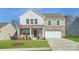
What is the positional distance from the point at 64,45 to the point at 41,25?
2.24ft

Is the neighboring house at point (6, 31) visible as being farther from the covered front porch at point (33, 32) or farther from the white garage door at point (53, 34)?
the white garage door at point (53, 34)

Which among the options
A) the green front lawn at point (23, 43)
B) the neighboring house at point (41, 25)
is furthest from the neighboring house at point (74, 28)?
the green front lawn at point (23, 43)

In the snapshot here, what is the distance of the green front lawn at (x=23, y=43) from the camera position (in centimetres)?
739

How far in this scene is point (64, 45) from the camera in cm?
736

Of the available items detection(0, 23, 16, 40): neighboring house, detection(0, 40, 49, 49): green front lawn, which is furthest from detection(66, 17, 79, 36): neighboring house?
detection(0, 23, 16, 40): neighboring house

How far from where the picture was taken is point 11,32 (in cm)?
740

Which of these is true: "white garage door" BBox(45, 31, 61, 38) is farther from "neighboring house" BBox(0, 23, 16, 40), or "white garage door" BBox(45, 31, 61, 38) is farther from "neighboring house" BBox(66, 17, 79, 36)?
"neighboring house" BBox(0, 23, 16, 40)

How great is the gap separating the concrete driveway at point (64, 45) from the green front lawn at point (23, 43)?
0.17 meters

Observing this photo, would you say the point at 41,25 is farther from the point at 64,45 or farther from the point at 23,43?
the point at 64,45
